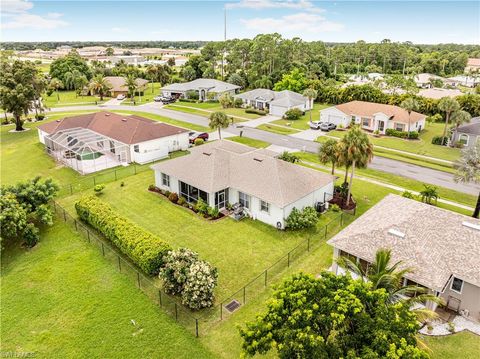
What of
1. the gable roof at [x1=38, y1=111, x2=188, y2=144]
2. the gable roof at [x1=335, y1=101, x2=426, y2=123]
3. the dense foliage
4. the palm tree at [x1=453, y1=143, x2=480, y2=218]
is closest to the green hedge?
the dense foliage

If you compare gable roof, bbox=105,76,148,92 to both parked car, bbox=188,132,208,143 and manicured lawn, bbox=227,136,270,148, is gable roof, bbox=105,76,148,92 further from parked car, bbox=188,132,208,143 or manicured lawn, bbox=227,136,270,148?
manicured lawn, bbox=227,136,270,148

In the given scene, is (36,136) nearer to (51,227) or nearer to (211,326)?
(51,227)

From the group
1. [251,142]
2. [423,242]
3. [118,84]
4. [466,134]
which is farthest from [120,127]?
[118,84]

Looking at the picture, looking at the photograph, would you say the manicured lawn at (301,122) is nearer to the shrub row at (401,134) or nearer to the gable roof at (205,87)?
the shrub row at (401,134)

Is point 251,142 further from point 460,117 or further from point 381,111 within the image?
point 460,117

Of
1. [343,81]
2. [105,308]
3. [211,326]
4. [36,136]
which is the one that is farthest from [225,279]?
[343,81]

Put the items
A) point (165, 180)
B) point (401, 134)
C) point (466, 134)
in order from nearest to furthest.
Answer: point (165, 180) → point (466, 134) → point (401, 134)

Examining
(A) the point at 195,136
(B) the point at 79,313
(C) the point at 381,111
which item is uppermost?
(C) the point at 381,111
